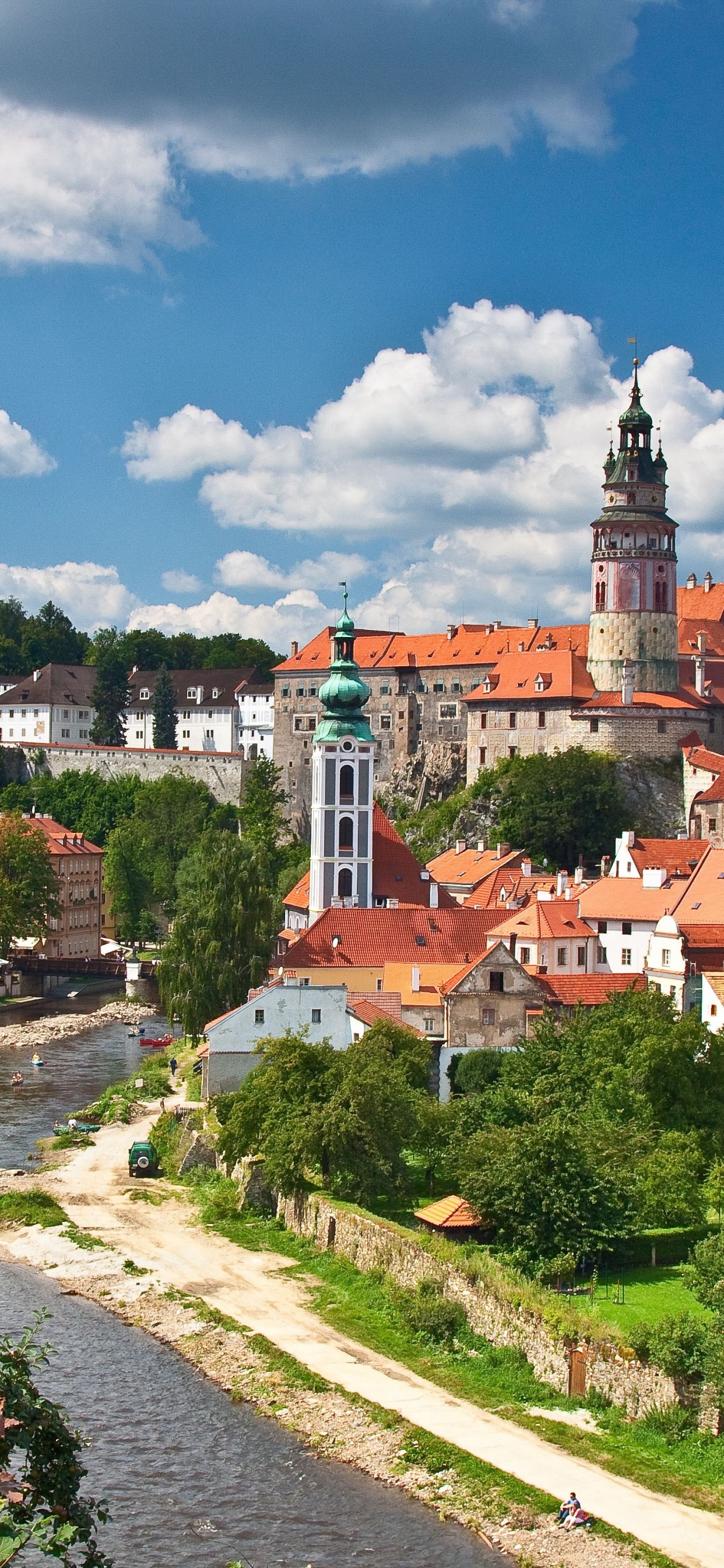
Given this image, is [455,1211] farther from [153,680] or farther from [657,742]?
[153,680]

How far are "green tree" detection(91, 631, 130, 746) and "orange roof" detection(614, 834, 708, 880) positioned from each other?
6660 cm

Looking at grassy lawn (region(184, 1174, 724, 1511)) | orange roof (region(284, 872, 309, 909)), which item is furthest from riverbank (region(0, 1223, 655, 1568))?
orange roof (region(284, 872, 309, 909))

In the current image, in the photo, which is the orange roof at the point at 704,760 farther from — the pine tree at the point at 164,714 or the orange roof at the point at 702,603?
the pine tree at the point at 164,714

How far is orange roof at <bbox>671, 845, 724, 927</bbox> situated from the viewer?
50.8 metres

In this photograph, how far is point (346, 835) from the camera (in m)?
59.8

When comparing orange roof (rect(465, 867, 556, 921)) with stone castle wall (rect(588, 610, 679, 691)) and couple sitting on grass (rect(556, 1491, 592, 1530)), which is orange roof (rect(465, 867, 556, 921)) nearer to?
stone castle wall (rect(588, 610, 679, 691))

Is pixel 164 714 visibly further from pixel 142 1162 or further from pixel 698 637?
pixel 142 1162

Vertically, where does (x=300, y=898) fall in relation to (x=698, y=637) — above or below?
below

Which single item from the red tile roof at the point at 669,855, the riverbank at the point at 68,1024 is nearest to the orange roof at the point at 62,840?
the riverbank at the point at 68,1024

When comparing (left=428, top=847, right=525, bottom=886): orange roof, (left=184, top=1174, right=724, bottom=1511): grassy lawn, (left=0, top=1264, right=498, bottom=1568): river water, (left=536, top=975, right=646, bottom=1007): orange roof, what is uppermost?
(left=428, top=847, right=525, bottom=886): orange roof

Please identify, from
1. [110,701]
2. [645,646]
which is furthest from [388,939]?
[110,701]

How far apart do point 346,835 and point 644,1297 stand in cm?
3205

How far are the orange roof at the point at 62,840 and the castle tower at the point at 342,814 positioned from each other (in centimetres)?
3371

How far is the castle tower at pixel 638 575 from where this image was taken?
8306 cm
